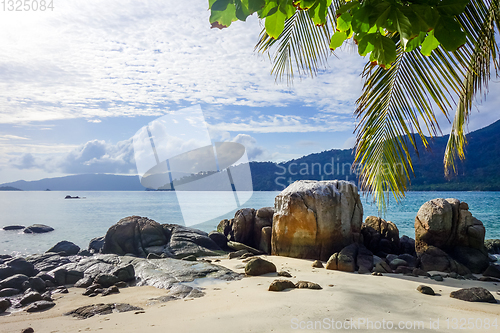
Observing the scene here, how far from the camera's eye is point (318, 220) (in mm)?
8648

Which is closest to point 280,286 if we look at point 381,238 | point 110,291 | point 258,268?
point 258,268

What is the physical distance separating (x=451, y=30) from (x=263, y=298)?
3938mm

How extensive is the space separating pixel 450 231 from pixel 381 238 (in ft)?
6.95

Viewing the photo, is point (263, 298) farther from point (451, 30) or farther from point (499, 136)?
point (499, 136)

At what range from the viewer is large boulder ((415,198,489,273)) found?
8.52 m

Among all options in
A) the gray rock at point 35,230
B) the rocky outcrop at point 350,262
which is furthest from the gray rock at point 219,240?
the gray rock at point 35,230

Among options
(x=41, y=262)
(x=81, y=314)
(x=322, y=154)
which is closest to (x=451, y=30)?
(x=81, y=314)

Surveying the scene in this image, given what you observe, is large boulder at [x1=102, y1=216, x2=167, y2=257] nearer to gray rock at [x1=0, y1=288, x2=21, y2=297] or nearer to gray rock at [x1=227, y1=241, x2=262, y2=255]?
gray rock at [x1=227, y1=241, x2=262, y2=255]

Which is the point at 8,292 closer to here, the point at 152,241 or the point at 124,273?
the point at 124,273

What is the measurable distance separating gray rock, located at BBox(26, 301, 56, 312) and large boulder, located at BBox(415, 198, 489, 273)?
28.1ft

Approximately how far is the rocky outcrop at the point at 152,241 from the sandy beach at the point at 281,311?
471cm

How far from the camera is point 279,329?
3311 millimetres

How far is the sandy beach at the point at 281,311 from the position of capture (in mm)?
3490

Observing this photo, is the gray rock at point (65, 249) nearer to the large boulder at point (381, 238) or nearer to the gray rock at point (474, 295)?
the large boulder at point (381, 238)
